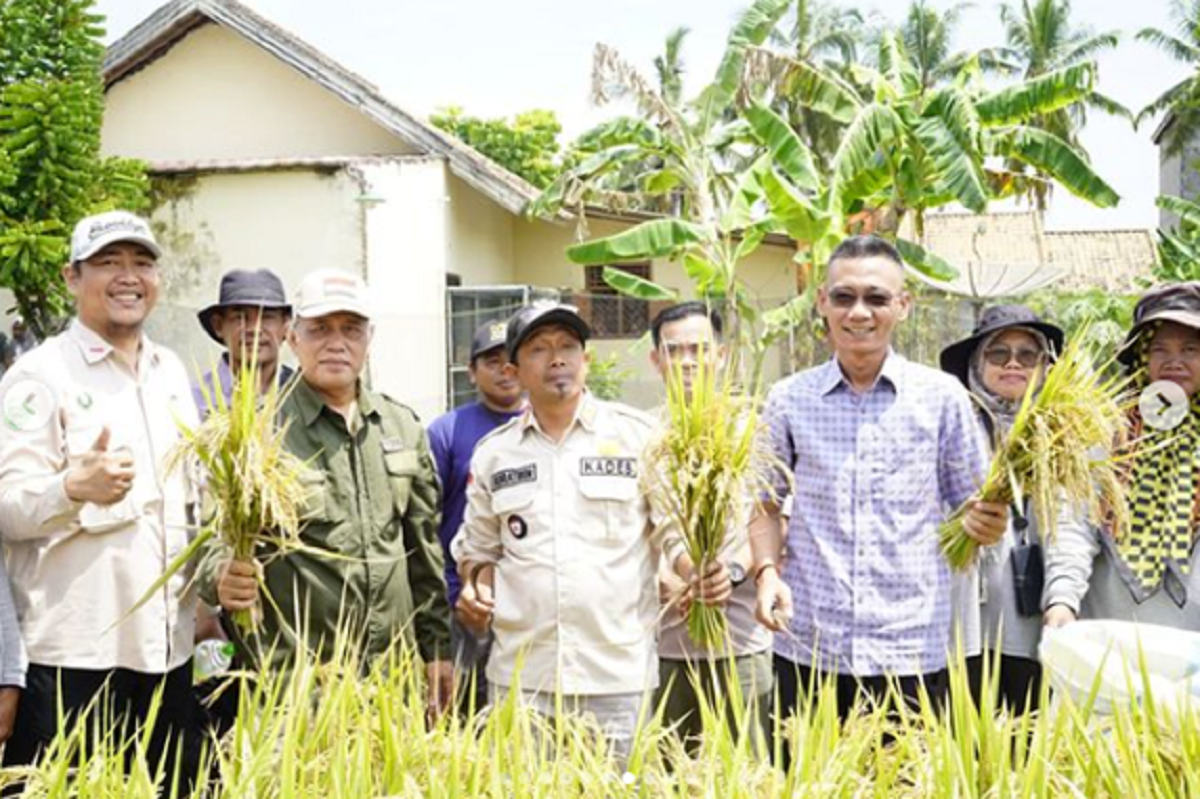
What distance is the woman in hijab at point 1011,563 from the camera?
11.5 feet

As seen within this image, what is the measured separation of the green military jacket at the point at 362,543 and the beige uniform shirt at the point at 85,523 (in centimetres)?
18

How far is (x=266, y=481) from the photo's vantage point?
2559 millimetres

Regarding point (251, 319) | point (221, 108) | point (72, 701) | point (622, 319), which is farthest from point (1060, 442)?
point (221, 108)

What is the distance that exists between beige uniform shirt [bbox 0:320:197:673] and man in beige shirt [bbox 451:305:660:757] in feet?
2.74

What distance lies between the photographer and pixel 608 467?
10.4 feet

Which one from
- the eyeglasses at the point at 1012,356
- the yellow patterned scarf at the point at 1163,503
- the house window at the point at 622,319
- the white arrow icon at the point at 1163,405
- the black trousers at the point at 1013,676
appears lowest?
the black trousers at the point at 1013,676

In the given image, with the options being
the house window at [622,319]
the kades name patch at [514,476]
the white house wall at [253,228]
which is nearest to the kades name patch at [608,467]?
the kades name patch at [514,476]

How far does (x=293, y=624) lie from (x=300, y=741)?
3.49 feet

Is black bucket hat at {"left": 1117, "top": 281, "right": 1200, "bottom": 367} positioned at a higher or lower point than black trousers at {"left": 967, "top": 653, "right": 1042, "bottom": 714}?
higher

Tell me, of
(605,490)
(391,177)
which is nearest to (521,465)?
(605,490)

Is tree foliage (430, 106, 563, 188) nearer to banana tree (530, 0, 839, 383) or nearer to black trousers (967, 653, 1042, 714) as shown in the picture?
banana tree (530, 0, 839, 383)

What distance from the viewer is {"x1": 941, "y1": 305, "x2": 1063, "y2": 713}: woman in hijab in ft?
11.5

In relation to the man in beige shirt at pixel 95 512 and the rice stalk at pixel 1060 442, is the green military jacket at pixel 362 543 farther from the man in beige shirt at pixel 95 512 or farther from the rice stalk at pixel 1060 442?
the rice stalk at pixel 1060 442

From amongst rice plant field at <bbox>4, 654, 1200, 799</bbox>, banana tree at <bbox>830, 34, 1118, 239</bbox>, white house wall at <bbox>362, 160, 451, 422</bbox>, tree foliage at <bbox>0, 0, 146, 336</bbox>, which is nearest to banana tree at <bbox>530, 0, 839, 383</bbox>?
banana tree at <bbox>830, 34, 1118, 239</bbox>
